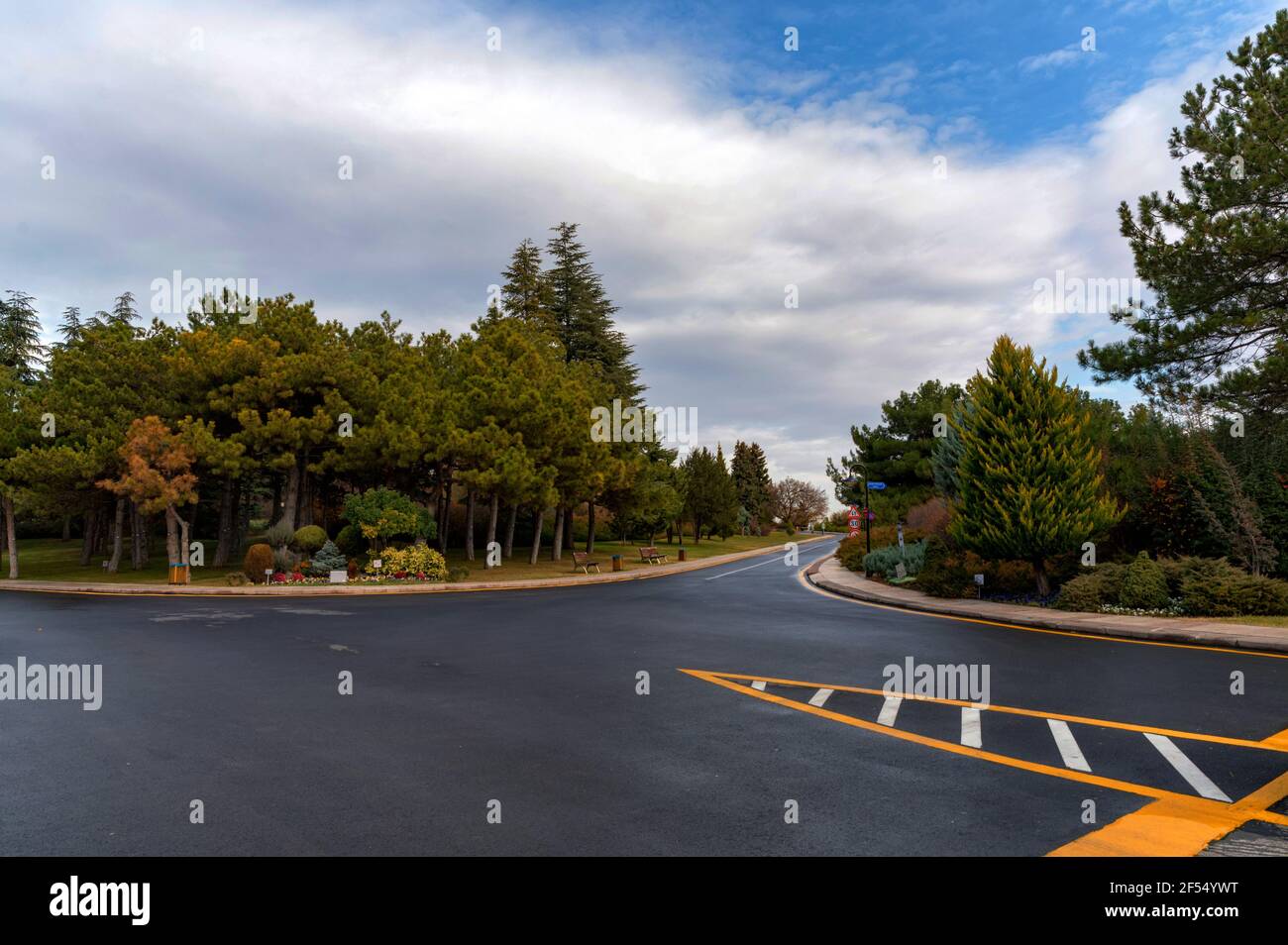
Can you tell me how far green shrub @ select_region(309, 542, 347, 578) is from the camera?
26.7 metres

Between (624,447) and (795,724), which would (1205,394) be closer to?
(795,724)

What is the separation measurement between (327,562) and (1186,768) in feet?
88.0

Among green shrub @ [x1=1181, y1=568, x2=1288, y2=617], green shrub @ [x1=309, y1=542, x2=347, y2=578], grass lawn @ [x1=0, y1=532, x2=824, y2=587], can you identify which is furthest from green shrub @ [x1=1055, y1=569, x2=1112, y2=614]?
green shrub @ [x1=309, y1=542, x2=347, y2=578]

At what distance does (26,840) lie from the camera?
14.1 ft

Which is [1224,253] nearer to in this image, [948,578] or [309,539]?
[948,578]

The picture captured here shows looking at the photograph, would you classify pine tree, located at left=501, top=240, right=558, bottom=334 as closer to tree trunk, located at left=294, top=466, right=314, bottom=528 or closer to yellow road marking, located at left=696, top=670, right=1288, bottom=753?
tree trunk, located at left=294, top=466, right=314, bottom=528

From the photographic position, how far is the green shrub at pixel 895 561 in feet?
77.2

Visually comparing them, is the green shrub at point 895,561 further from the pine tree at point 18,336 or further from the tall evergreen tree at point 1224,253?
the pine tree at point 18,336

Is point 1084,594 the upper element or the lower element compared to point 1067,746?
lower

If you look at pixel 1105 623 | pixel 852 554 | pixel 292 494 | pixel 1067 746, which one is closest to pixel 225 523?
pixel 292 494

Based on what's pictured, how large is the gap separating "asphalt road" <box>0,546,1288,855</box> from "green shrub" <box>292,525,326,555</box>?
15.7 meters

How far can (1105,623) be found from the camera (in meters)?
13.1

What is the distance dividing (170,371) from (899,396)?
1534 inches
